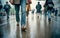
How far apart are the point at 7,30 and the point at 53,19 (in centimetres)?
72

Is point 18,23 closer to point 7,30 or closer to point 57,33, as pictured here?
point 7,30

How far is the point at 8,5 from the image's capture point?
2432 mm

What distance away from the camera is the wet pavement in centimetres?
238

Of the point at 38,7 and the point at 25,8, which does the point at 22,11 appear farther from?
the point at 38,7

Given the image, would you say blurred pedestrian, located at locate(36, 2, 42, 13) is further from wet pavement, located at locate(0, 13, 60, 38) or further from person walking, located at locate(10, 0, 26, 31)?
person walking, located at locate(10, 0, 26, 31)

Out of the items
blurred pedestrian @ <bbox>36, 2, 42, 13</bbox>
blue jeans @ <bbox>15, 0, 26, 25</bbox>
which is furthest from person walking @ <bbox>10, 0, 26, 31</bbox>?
blurred pedestrian @ <bbox>36, 2, 42, 13</bbox>

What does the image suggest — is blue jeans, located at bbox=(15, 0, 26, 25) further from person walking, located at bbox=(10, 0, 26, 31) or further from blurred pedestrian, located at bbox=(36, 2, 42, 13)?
blurred pedestrian, located at bbox=(36, 2, 42, 13)

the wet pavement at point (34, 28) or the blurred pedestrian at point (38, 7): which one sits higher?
the blurred pedestrian at point (38, 7)

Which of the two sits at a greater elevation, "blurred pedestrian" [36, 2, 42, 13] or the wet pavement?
"blurred pedestrian" [36, 2, 42, 13]

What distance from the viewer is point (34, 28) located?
2.42 meters

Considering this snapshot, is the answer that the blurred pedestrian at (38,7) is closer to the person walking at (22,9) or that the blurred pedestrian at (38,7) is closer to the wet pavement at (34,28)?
the wet pavement at (34,28)

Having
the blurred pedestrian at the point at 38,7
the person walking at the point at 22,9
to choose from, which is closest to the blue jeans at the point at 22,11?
the person walking at the point at 22,9

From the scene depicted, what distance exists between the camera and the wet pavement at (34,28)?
2.38 metres

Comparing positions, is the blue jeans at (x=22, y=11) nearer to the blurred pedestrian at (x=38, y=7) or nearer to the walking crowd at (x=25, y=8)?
the walking crowd at (x=25, y=8)
